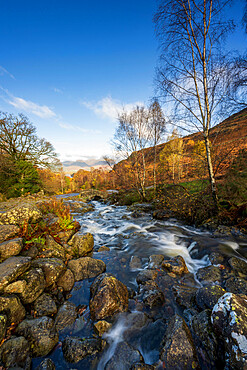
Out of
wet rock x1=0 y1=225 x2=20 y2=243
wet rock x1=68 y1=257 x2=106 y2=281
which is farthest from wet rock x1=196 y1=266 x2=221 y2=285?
wet rock x1=0 y1=225 x2=20 y2=243

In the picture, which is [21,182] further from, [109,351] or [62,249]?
[109,351]

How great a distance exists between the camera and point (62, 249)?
5336 mm

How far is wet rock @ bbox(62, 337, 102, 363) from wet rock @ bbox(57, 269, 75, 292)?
5.05 ft

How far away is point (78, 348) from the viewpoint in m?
2.58

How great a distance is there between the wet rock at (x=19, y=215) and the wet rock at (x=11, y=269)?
1.82m

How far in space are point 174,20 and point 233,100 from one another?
4.73m

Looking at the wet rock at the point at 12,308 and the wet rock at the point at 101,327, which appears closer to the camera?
the wet rock at the point at 12,308

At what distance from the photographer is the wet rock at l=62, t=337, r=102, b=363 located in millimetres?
2518

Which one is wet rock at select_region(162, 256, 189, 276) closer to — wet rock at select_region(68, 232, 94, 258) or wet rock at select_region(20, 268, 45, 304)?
wet rock at select_region(68, 232, 94, 258)

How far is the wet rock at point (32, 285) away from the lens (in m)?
3.25

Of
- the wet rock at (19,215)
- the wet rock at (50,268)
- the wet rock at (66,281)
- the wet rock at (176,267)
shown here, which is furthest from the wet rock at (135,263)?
the wet rock at (19,215)

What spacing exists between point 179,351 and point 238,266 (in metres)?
3.71

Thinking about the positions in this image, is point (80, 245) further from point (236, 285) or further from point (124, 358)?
point (236, 285)

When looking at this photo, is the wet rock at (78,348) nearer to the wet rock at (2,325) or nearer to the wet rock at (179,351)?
the wet rock at (2,325)
